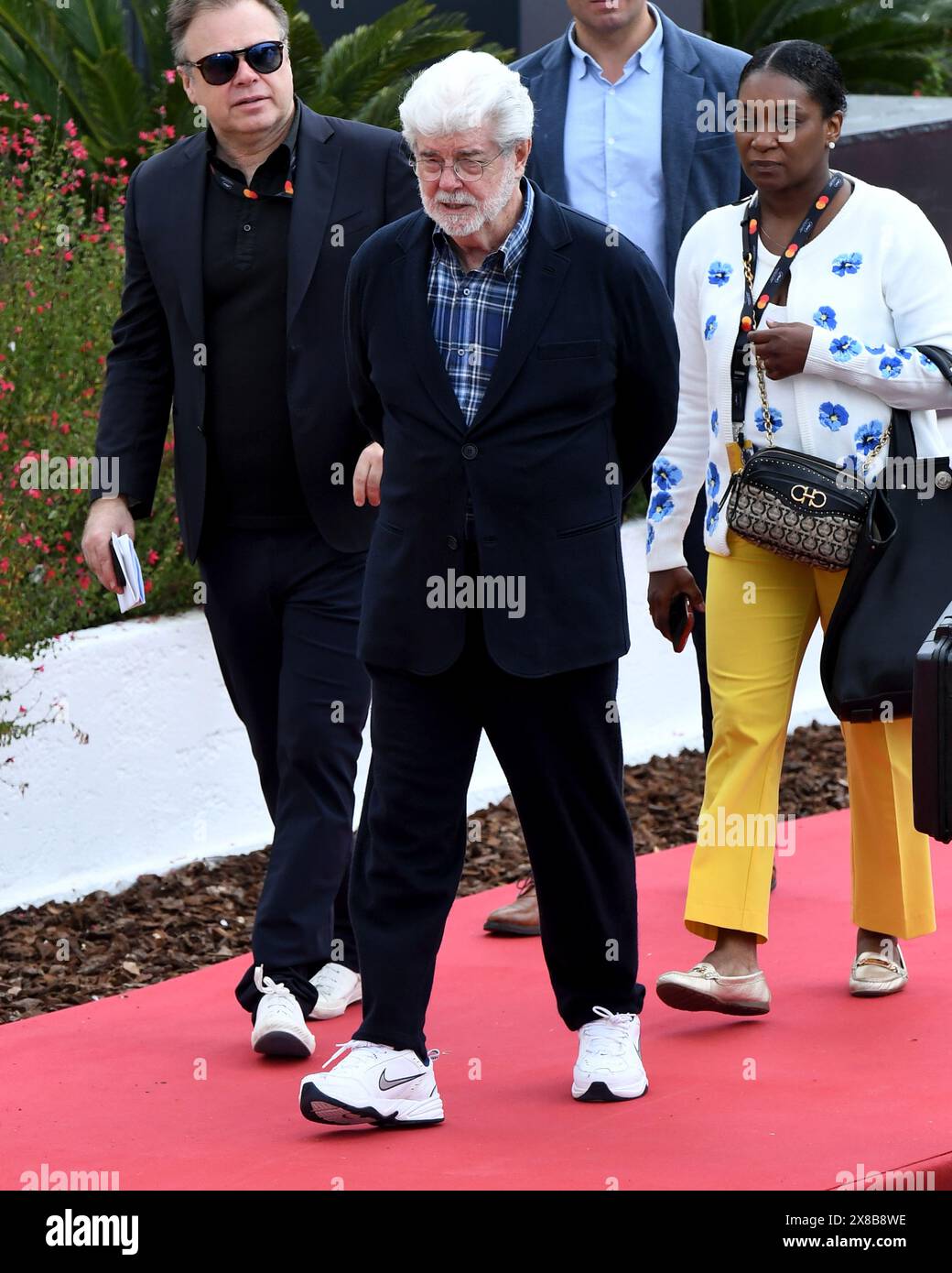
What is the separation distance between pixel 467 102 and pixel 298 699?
159 centimetres

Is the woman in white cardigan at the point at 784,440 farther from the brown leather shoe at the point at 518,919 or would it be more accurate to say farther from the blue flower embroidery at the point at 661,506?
the brown leather shoe at the point at 518,919

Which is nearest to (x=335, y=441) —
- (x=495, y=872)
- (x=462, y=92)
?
(x=462, y=92)

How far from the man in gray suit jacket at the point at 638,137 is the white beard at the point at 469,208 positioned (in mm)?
1755

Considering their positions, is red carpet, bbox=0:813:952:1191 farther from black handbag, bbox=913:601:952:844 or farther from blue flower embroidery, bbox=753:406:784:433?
blue flower embroidery, bbox=753:406:784:433

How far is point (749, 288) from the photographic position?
4883 mm

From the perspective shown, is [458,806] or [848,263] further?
[848,263]

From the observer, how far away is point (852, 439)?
4824 mm

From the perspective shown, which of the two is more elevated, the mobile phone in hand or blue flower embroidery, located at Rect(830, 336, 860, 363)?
blue flower embroidery, located at Rect(830, 336, 860, 363)

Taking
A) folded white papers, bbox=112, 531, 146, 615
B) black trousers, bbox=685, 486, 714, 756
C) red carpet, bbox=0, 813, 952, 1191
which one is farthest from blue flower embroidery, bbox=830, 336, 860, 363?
folded white papers, bbox=112, 531, 146, 615

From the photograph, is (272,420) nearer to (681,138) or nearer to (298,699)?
(298,699)

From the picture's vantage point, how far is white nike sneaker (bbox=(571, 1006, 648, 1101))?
176 inches

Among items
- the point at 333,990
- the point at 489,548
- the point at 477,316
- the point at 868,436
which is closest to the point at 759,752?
the point at 868,436

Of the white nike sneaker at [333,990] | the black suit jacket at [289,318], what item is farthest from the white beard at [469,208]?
the white nike sneaker at [333,990]

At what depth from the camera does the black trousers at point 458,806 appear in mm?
4289
